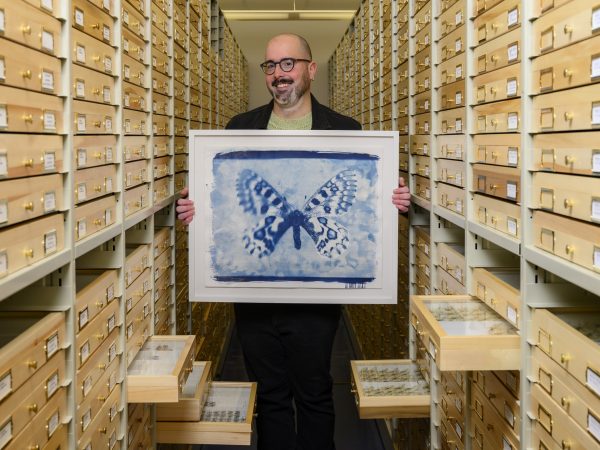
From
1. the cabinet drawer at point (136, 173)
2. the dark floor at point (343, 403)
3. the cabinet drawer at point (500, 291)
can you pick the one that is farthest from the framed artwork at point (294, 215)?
the dark floor at point (343, 403)

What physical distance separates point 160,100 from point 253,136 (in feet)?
2.16

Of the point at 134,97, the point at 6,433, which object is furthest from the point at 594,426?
the point at 134,97

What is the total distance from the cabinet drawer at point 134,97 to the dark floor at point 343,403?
85.8 inches

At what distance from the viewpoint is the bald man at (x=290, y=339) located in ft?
9.50

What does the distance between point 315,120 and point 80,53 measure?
126 centimetres

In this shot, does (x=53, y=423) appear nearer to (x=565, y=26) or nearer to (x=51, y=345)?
(x=51, y=345)

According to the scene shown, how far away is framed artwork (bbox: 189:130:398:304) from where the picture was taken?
2693mm

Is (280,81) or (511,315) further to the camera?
(280,81)

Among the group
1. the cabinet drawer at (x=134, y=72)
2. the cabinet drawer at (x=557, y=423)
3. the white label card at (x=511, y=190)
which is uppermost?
the cabinet drawer at (x=134, y=72)

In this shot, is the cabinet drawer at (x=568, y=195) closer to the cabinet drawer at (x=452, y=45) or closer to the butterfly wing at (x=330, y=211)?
the cabinet drawer at (x=452, y=45)

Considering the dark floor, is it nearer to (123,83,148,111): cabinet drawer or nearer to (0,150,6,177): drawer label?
(123,83,148,111): cabinet drawer

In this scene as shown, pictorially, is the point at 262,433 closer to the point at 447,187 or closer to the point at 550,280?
the point at 447,187

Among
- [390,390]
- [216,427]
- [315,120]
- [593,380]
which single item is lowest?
[216,427]

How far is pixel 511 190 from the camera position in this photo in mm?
1940
